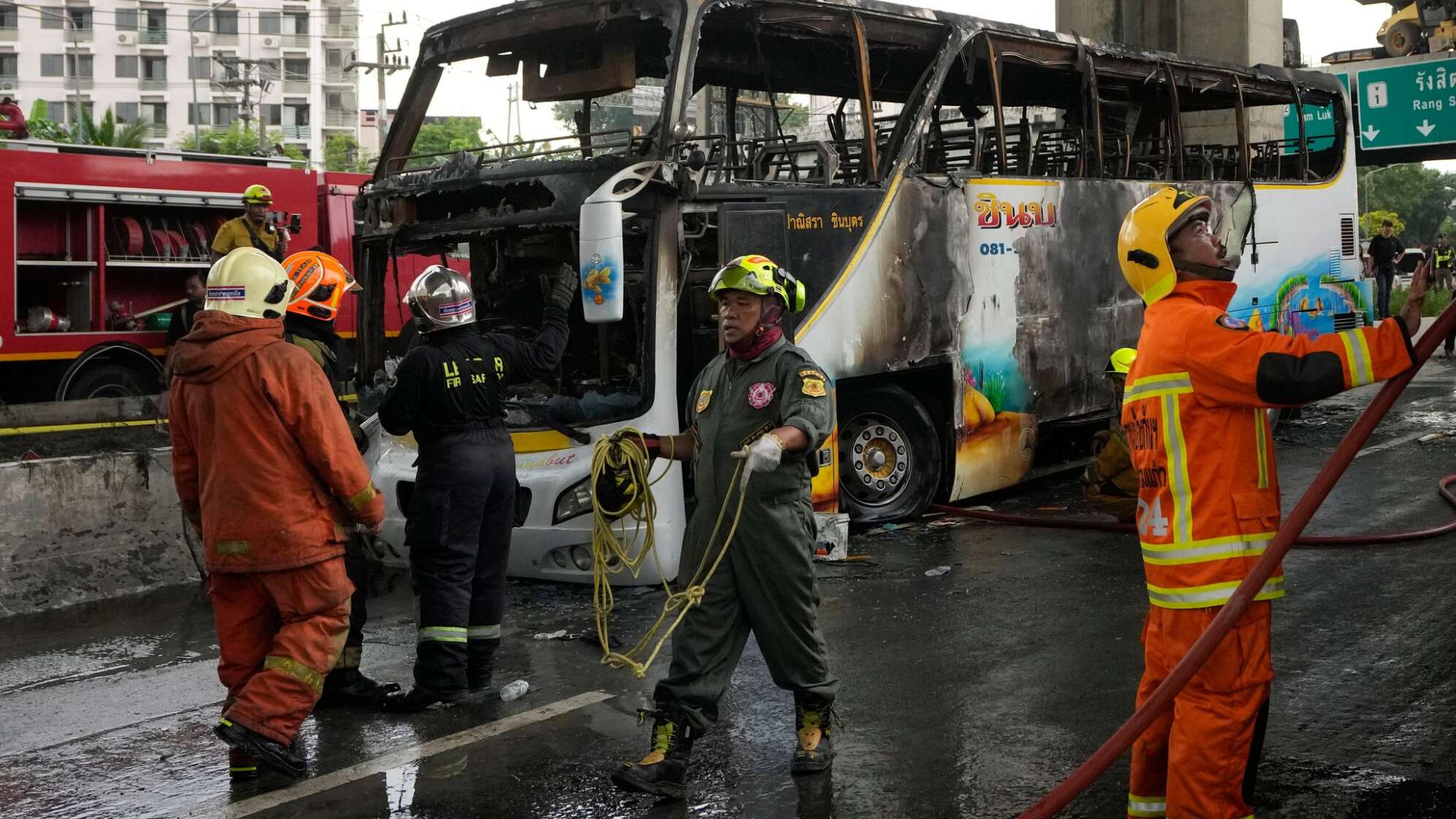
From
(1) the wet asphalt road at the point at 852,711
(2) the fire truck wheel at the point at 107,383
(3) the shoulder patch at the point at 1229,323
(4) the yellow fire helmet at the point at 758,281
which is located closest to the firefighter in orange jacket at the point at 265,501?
(1) the wet asphalt road at the point at 852,711

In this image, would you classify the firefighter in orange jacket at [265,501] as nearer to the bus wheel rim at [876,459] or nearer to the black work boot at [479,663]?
the black work boot at [479,663]

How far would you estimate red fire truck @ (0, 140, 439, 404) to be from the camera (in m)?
13.6

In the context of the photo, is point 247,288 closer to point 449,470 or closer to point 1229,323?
point 449,470

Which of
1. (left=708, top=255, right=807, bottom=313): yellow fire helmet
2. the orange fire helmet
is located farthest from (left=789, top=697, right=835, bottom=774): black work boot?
the orange fire helmet

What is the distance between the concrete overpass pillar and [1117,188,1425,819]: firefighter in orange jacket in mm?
18545

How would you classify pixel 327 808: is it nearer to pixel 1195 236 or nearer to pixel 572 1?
pixel 1195 236

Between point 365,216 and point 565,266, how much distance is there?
8.43 feet

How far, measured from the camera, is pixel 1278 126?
725 inches

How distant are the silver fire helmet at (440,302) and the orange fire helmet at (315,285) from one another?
398mm

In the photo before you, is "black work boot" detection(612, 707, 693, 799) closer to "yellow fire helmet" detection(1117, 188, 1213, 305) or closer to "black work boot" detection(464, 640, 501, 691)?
"black work boot" detection(464, 640, 501, 691)

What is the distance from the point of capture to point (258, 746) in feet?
16.3

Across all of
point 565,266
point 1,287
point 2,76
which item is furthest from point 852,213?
point 2,76

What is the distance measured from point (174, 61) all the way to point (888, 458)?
87026mm

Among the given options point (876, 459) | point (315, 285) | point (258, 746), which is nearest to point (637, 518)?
point (258, 746)
